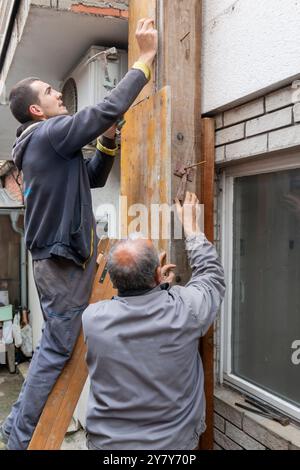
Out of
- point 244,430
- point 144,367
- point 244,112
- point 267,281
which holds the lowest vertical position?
point 244,430

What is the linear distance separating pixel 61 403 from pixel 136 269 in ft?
3.57

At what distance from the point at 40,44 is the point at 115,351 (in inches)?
125

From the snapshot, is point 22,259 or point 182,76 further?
point 22,259

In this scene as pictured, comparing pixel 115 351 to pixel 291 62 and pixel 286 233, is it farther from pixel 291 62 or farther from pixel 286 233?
pixel 291 62

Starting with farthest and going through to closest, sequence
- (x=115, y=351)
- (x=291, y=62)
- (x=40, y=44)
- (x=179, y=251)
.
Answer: (x=40, y=44)
(x=179, y=251)
(x=291, y=62)
(x=115, y=351)

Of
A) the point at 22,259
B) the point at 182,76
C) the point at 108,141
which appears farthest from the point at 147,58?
the point at 22,259

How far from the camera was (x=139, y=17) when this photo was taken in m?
2.89

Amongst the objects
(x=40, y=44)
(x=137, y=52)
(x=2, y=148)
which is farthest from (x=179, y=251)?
(x=2, y=148)

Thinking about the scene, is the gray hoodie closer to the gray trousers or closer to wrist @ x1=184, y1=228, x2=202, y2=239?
the gray trousers

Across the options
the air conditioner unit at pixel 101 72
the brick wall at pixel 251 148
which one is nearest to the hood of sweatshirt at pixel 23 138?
the brick wall at pixel 251 148

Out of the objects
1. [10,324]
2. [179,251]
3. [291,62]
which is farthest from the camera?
[10,324]

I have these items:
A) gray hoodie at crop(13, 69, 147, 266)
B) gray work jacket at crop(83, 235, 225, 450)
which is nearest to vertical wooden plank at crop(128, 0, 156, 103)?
gray hoodie at crop(13, 69, 147, 266)

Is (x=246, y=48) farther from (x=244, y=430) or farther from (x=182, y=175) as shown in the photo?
(x=244, y=430)

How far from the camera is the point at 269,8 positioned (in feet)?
7.30
